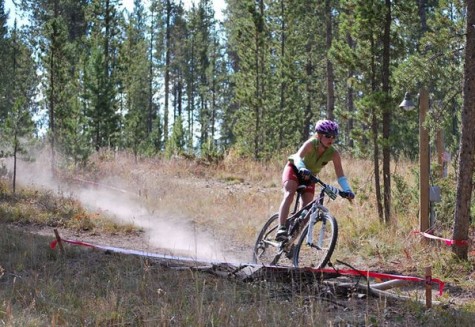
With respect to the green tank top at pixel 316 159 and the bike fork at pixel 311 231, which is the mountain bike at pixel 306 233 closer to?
the bike fork at pixel 311 231

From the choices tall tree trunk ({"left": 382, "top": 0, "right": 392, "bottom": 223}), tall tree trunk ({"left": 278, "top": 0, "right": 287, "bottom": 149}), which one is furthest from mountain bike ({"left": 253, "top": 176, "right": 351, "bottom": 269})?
tall tree trunk ({"left": 278, "top": 0, "right": 287, "bottom": 149})

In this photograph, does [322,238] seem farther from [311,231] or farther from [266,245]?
[266,245]

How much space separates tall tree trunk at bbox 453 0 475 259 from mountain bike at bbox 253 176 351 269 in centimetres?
172

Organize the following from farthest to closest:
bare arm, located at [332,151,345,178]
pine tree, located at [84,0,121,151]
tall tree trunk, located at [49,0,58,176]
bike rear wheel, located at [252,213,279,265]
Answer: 1. pine tree, located at [84,0,121,151]
2. tall tree trunk, located at [49,0,58,176]
3. bike rear wheel, located at [252,213,279,265]
4. bare arm, located at [332,151,345,178]

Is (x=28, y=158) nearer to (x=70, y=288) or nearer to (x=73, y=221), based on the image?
(x=73, y=221)

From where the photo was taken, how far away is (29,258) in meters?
6.68

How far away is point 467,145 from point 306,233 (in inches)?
96.1

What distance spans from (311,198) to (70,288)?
3.21 m

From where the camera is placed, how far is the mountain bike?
624 cm

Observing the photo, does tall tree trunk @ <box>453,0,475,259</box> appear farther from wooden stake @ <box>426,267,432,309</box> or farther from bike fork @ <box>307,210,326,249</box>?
wooden stake @ <box>426,267,432,309</box>

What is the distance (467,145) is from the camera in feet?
22.8

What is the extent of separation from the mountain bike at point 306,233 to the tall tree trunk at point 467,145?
5.63 feet

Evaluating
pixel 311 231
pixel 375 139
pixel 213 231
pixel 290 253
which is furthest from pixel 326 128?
pixel 213 231

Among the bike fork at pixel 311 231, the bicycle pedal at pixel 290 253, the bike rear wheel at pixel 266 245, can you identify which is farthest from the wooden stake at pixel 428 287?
the bike rear wheel at pixel 266 245
